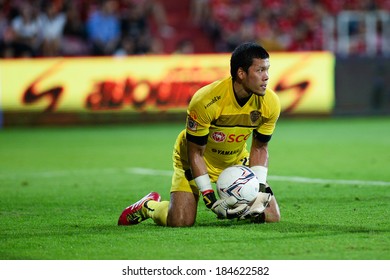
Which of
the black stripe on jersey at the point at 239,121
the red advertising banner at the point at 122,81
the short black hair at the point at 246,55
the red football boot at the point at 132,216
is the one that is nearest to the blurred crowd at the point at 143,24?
the red advertising banner at the point at 122,81

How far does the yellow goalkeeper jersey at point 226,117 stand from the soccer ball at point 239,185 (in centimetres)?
40

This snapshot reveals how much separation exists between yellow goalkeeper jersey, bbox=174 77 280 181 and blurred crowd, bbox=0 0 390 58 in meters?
15.4

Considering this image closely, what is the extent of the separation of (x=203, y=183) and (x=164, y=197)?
8.73 ft

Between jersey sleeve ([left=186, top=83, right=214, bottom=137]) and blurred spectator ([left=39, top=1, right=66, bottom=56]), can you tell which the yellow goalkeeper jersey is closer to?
jersey sleeve ([left=186, top=83, right=214, bottom=137])

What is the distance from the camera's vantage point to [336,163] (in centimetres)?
1428

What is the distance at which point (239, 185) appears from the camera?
26.7 ft

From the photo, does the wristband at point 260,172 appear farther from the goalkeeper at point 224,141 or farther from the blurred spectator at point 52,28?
the blurred spectator at point 52,28

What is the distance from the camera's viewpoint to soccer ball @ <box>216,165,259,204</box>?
8109 millimetres

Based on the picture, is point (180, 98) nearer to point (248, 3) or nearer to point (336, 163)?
point (248, 3)

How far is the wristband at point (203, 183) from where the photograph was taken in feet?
27.0

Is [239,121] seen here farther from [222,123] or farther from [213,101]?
[213,101]
